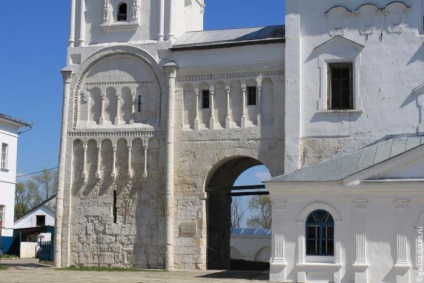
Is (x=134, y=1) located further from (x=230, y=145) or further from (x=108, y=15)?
(x=230, y=145)

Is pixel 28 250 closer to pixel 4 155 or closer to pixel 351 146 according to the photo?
pixel 4 155

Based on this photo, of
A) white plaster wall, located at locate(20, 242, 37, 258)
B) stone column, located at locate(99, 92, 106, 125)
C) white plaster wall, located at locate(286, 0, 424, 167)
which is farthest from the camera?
white plaster wall, located at locate(20, 242, 37, 258)

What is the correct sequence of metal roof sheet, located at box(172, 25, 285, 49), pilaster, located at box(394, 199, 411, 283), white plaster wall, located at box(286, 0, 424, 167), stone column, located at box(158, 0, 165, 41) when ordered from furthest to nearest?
1. stone column, located at box(158, 0, 165, 41)
2. metal roof sheet, located at box(172, 25, 285, 49)
3. white plaster wall, located at box(286, 0, 424, 167)
4. pilaster, located at box(394, 199, 411, 283)

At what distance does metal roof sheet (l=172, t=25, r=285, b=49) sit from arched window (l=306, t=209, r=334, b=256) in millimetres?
6618

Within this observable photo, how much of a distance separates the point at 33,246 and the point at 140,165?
690 inches

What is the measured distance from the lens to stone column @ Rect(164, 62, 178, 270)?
24.0m

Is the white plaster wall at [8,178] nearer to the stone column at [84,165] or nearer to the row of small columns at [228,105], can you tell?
the stone column at [84,165]

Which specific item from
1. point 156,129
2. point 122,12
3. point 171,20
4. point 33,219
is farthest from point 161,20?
point 33,219

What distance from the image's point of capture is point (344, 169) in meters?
21.1

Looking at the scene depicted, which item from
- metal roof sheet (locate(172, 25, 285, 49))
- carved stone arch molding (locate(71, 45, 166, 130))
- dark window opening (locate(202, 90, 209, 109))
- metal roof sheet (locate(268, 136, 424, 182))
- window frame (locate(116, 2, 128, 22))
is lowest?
metal roof sheet (locate(268, 136, 424, 182))

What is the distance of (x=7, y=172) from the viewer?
129ft

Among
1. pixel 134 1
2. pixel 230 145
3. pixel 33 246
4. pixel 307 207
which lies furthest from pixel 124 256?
pixel 33 246

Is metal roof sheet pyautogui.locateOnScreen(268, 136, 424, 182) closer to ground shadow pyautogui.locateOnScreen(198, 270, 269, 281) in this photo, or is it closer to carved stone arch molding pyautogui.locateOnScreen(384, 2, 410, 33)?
ground shadow pyautogui.locateOnScreen(198, 270, 269, 281)

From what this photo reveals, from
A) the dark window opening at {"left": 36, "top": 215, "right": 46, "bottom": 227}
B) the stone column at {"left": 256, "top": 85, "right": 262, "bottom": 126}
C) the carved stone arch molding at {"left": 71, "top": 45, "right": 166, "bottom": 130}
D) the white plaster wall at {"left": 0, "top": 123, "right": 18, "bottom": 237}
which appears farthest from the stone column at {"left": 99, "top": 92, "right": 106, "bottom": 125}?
the dark window opening at {"left": 36, "top": 215, "right": 46, "bottom": 227}
